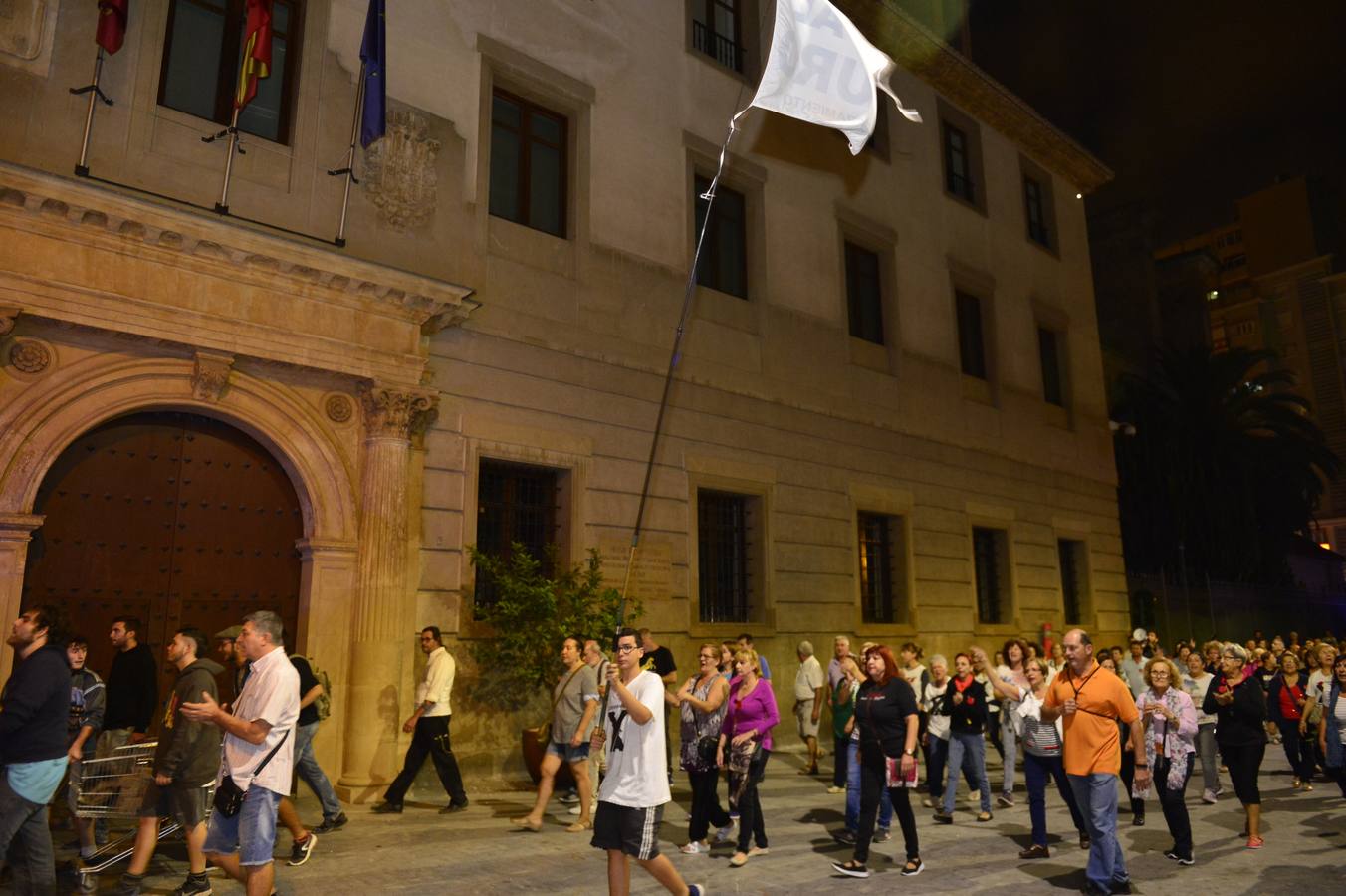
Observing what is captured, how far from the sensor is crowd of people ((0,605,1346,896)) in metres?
5.92

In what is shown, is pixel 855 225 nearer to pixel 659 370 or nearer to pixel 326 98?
pixel 659 370

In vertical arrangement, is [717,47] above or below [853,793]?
above

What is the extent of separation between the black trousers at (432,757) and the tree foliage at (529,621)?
5.19ft

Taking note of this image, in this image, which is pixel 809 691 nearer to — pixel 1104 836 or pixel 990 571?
pixel 1104 836

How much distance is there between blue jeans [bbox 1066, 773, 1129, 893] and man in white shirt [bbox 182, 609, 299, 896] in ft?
18.9

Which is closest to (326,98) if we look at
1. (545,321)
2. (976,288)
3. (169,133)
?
(169,133)

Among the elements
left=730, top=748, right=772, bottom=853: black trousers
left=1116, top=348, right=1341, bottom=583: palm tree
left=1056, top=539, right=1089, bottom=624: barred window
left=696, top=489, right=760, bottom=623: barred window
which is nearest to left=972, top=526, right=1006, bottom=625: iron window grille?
left=1056, top=539, right=1089, bottom=624: barred window

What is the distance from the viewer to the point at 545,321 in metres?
13.8

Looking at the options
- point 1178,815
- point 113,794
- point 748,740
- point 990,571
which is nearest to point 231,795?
point 113,794

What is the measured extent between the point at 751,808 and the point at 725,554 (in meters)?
8.14

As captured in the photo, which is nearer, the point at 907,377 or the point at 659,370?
the point at 659,370

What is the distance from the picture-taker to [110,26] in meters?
10.0

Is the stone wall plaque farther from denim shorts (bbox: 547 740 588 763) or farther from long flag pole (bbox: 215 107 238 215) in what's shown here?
long flag pole (bbox: 215 107 238 215)

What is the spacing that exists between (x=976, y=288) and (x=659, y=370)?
36.1 ft
